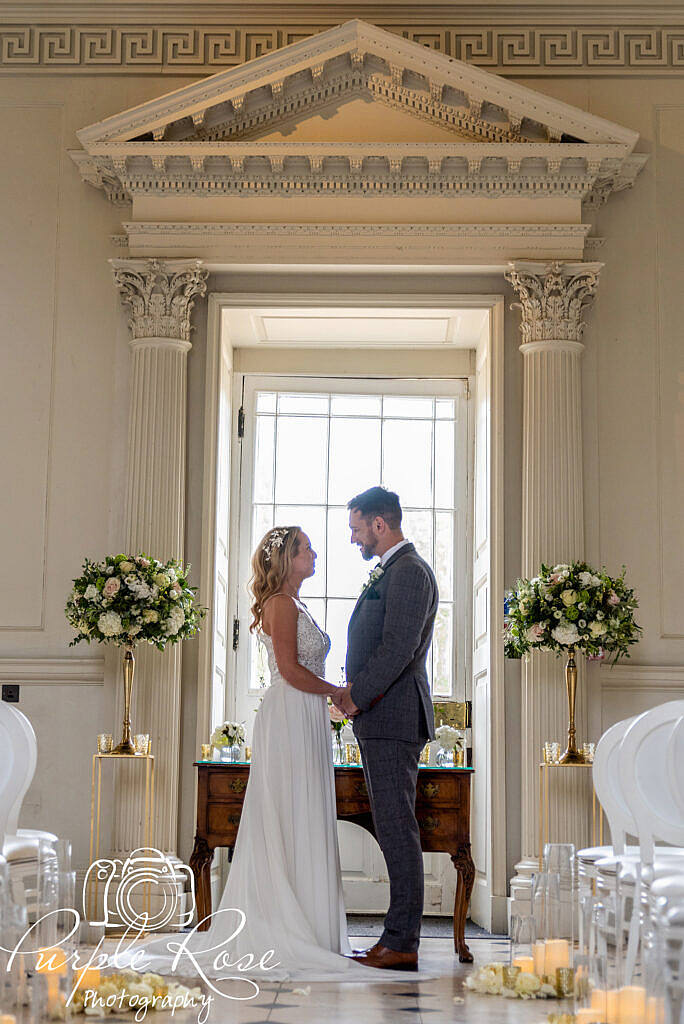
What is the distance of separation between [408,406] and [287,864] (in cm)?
371

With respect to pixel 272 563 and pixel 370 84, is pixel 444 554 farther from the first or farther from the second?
pixel 370 84

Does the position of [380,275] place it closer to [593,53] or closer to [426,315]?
[426,315]

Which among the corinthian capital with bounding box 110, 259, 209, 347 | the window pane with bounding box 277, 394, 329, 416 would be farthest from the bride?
the window pane with bounding box 277, 394, 329, 416

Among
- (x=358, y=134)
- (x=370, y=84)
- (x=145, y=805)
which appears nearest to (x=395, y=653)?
(x=145, y=805)

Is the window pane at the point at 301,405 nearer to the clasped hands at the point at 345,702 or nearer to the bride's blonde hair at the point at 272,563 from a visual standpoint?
the bride's blonde hair at the point at 272,563

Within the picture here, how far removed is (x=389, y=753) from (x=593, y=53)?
15.4 feet

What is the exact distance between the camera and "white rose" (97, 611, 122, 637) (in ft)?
20.5

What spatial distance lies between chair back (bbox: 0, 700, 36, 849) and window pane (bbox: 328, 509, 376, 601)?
10.2 feet

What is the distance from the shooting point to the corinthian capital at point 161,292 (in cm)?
703

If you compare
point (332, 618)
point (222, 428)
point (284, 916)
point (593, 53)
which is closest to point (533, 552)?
point (332, 618)

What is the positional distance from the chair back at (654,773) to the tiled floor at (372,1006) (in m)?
0.74

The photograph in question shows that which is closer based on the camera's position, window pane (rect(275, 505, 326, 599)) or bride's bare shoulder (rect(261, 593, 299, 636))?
bride's bare shoulder (rect(261, 593, 299, 636))

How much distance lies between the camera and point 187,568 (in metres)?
6.77
